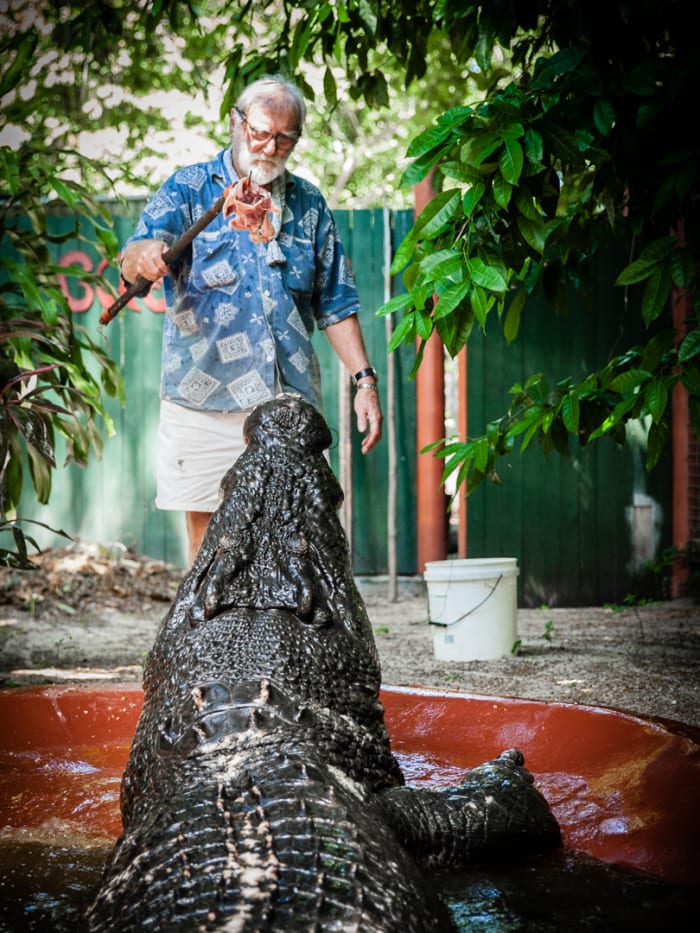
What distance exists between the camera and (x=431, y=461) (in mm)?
6406

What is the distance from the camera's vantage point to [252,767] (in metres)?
1.46

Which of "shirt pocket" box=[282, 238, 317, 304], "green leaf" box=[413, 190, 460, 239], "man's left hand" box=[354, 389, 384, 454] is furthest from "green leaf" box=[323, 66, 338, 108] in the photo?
"green leaf" box=[413, 190, 460, 239]

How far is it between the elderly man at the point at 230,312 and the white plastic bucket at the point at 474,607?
1338 mm

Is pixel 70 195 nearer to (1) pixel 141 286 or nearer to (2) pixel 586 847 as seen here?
(1) pixel 141 286

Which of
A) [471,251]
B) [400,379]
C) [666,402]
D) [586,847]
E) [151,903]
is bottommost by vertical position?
[586,847]

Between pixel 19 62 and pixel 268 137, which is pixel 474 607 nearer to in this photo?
pixel 268 137

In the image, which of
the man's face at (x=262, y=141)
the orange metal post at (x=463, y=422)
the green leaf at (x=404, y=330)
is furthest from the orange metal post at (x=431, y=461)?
the green leaf at (x=404, y=330)

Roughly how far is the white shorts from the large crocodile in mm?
885

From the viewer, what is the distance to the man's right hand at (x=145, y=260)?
8.55 ft

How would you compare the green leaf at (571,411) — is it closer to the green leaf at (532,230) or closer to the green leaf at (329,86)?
the green leaf at (532,230)

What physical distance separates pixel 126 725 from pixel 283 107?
1.95m

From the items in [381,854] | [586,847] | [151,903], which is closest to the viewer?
[151,903]

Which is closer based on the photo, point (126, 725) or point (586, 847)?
point (586, 847)

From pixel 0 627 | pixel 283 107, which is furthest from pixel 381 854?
pixel 0 627
